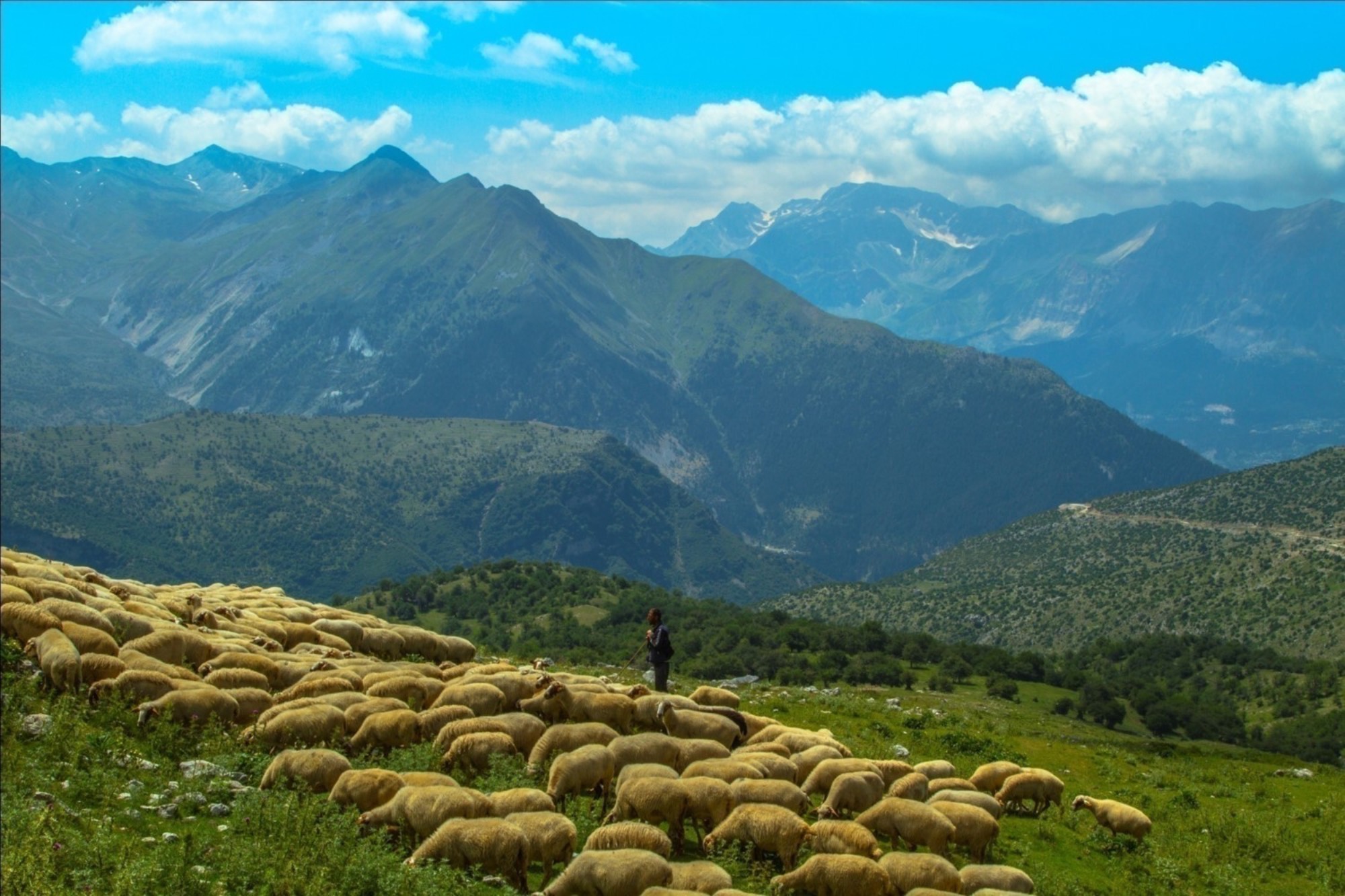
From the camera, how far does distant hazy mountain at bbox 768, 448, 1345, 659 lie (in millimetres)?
108688

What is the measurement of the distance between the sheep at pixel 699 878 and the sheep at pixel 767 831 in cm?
177

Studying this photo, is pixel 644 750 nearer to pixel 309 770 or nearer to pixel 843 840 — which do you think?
pixel 843 840

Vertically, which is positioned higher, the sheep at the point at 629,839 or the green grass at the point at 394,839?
the sheep at the point at 629,839

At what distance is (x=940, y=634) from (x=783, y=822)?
113033 mm

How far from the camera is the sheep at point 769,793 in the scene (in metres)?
23.5

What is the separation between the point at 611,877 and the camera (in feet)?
63.7

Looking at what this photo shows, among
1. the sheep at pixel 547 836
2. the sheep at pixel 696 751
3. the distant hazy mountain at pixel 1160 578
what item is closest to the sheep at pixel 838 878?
the sheep at pixel 547 836

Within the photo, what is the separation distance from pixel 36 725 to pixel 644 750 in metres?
11.8

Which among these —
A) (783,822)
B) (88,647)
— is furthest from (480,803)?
(88,647)

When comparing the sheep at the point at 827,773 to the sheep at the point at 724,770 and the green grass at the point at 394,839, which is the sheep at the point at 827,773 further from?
A: the green grass at the point at 394,839

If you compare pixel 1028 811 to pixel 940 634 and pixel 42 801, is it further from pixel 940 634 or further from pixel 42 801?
pixel 940 634

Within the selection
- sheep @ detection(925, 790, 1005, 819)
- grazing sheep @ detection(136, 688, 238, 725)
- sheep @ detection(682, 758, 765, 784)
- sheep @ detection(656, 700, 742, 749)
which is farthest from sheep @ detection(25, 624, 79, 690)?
sheep @ detection(925, 790, 1005, 819)

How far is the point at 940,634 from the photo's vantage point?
131 meters

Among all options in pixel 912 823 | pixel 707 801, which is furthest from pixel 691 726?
pixel 912 823
